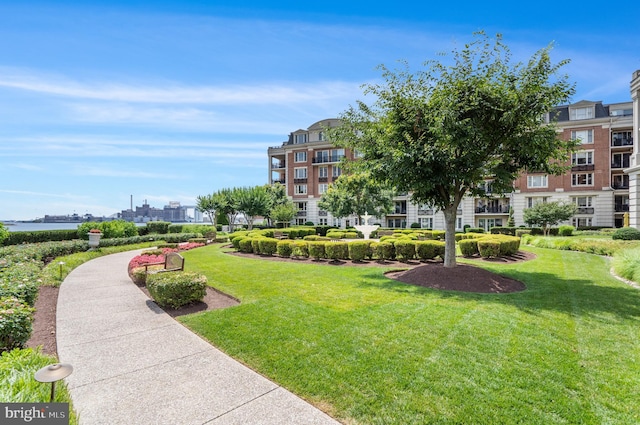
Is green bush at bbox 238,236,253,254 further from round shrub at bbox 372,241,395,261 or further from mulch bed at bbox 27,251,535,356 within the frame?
mulch bed at bbox 27,251,535,356

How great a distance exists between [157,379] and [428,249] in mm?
10961

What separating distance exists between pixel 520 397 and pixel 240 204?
38176 mm

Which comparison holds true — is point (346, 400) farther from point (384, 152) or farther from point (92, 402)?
point (384, 152)

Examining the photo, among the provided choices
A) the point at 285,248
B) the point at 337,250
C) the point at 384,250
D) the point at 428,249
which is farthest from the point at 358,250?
the point at 285,248

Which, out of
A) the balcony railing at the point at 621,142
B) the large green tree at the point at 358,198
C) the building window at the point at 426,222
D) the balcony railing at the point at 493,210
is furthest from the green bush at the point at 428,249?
the balcony railing at the point at 621,142

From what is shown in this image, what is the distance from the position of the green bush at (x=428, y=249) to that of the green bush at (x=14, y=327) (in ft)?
38.7

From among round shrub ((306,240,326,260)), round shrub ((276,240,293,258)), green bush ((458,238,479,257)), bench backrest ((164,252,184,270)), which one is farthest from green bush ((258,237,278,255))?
green bush ((458,238,479,257))

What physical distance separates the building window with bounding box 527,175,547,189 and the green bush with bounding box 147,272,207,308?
4136 cm

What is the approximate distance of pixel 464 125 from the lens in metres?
8.34

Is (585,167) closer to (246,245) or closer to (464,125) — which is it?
(464,125)

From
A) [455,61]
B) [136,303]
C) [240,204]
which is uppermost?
[455,61]

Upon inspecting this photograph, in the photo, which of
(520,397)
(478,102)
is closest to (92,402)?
(520,397)

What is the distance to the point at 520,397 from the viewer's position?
140 inches

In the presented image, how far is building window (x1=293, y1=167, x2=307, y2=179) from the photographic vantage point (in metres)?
51.7
